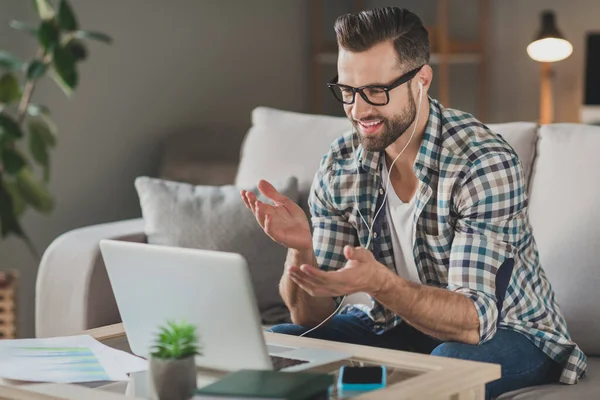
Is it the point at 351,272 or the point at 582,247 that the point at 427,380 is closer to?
the point at 351,272

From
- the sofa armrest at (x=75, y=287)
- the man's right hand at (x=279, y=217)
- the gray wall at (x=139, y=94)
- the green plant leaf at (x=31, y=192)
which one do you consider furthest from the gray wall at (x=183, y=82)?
the man's right hand at (x=279, y=217)

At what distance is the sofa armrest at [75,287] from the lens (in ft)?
8.39

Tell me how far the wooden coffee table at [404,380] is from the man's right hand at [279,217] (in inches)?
8.2

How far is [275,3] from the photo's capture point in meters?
4.44

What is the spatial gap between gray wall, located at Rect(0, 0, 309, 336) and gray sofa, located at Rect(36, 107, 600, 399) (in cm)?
92

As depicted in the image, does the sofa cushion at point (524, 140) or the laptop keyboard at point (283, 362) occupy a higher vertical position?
the sofa cushion at point (524, 140)

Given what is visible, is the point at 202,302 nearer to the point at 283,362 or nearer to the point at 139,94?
the point at 283,362

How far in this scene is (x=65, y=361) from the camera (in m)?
1.65

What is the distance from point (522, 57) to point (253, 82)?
4.07ft

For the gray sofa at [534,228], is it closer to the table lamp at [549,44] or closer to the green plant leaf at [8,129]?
the green plant leaf at [8,129]

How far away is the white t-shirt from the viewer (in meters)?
2.03

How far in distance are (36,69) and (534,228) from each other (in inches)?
55.6

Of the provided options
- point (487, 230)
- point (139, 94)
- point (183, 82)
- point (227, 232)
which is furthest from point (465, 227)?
point (183, 82)

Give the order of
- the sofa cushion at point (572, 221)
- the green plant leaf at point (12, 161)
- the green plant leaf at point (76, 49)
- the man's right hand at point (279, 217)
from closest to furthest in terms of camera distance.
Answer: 1. the man's right hand at point (279, 217)
2. the sofa cushion at point (572, 221)
3. the green plant leaf at point (12, 161)
4. the green plant leaf at point (76, 49)
